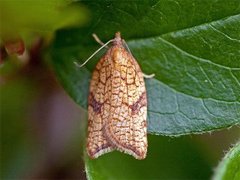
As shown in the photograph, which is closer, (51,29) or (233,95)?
(233,95)

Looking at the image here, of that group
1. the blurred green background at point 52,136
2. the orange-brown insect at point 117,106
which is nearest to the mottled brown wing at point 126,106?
the orange-brown insect at point 117,106

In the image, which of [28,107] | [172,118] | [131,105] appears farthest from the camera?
[28,107]

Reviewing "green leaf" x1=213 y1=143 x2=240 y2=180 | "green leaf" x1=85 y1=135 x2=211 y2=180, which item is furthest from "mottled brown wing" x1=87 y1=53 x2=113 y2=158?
"green leaf" x1=213 y1=143 x2=240 y2=180

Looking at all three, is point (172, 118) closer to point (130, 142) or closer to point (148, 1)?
point (130, 142)

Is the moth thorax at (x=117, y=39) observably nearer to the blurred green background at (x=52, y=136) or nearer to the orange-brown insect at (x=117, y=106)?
the orange-brown insect at (x=117, y=106)

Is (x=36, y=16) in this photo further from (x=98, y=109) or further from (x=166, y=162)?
(x=166, y=162)

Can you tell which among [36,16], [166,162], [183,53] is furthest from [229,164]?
[36,16]

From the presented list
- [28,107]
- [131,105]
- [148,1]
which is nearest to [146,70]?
[131,105]
